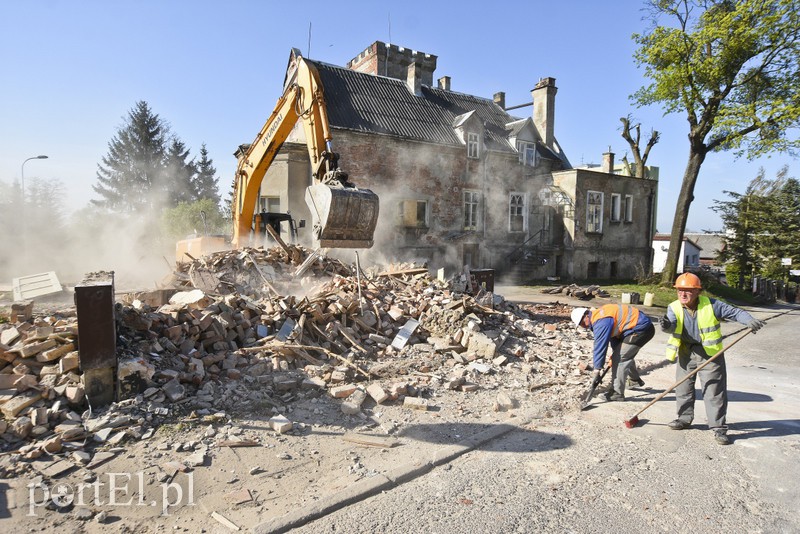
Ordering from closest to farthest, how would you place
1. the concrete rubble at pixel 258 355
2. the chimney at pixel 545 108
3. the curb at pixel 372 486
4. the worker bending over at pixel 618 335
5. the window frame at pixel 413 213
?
the curb at pixel 372 486 → the concrete rubble at pixel 258 355 → the worker bending over at pixel 618 335 → the window frame at pixel 413 213 → the chimney at pixel 545 108

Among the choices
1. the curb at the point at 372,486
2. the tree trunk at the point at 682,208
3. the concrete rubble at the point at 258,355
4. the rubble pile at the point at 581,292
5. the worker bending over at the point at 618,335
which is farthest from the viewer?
the tree trunk at the point at 682,208

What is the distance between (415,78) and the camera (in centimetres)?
2425

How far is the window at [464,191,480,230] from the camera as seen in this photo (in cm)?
2423

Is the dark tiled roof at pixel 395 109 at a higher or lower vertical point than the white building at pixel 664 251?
higher

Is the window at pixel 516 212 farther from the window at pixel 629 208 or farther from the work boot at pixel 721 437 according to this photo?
the work boot at pixel 721 437

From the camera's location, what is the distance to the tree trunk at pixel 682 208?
67.5 ft

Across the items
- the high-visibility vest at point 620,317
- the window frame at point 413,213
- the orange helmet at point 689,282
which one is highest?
the window frame at point 413,213

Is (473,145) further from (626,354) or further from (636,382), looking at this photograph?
(626,354)

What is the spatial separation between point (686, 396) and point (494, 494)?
2.85 meters

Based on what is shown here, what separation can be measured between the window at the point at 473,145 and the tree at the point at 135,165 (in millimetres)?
32177

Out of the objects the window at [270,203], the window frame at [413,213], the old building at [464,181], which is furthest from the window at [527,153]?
the window at [270,203]

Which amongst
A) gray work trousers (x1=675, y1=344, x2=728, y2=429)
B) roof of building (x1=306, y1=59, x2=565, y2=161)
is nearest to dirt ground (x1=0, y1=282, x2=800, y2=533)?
gray work trousers (x1=675, y1=344, x2=728, y2=429)

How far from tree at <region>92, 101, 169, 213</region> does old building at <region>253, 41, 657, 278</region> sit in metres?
26.2

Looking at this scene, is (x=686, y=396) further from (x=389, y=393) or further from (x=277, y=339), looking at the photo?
(x=277, y=339)
